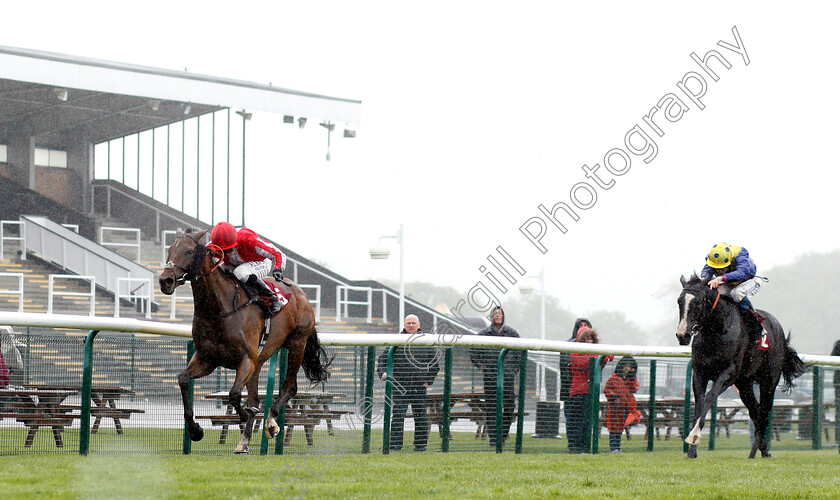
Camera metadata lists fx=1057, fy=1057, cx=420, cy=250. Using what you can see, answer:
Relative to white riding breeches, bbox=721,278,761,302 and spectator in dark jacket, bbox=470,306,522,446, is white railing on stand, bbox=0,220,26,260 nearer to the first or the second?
spectator in dark jacket, bbox=470,306,522,446

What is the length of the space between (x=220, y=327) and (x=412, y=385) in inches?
97.9

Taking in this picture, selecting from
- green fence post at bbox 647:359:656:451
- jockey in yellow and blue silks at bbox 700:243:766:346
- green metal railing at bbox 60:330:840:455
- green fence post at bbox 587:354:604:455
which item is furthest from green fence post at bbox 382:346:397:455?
green fence post at bbox 647:359:656:451

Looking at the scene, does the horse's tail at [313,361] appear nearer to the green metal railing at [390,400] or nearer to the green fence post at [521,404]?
the green metal railing at [390,400]

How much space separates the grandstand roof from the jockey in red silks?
13.9 m

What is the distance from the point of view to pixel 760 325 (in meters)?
10.4

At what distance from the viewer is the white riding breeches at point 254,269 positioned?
818 cm

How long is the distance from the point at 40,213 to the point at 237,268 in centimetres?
1846

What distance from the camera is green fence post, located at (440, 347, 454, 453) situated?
392 inches

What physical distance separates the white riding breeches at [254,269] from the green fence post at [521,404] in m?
3.10

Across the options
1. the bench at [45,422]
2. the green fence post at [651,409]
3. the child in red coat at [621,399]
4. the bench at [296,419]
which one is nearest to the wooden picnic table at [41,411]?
the bench at [45,422]

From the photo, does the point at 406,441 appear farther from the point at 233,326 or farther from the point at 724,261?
the point at 724,261

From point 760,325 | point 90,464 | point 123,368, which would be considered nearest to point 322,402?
point 123,368

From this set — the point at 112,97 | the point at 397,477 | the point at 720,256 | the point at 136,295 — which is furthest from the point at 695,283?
the point at 112,97

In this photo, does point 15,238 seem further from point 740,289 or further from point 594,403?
point 740,289
